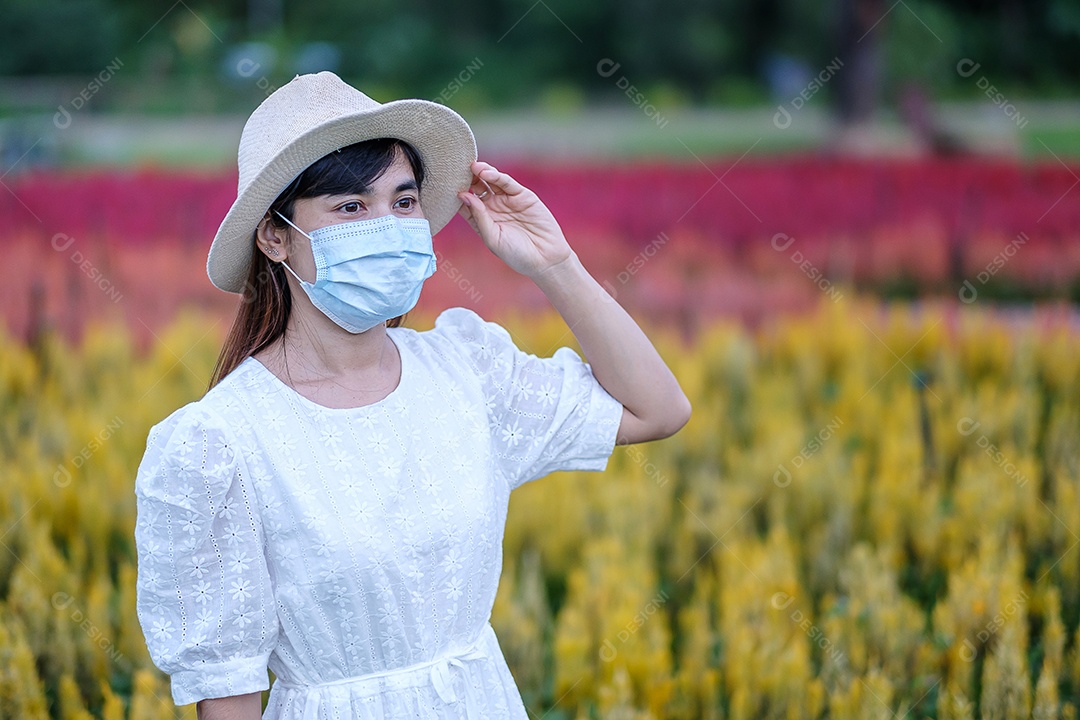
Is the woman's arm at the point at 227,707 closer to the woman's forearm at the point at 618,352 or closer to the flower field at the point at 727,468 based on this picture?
the woman's forearm at the point at 618,352

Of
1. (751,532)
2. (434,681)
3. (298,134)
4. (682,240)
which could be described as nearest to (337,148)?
(298,134)

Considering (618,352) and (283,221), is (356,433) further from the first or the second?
(618,352)

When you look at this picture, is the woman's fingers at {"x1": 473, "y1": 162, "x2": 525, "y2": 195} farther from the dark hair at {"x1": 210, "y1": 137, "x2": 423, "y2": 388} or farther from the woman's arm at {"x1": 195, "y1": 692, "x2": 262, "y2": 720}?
the woman's arm at {"x1": 195, "y1": 692, "x2": 262, "y2": 720}

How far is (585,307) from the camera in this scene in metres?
2.04

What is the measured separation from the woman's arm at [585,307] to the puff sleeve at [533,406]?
0.05 m

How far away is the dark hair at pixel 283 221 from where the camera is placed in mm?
1849

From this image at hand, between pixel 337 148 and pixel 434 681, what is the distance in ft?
2.91

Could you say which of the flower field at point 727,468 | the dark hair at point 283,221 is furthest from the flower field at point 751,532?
the dark hair at point 283,221

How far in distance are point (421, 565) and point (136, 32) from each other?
35.4 m

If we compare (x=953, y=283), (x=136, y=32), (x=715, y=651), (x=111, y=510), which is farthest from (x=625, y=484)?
(x=136, y=32)

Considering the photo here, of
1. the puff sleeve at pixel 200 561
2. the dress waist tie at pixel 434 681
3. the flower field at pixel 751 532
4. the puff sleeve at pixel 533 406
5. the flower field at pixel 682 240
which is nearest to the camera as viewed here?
the puff sleeve at pixel 200 561

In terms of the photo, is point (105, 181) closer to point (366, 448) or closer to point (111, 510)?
point (111, 510)

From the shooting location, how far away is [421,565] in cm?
177

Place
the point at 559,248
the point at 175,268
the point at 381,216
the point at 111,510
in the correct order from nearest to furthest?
the point at 381,216, the point at 559,248, the point at 111,510, the point at 175,268
